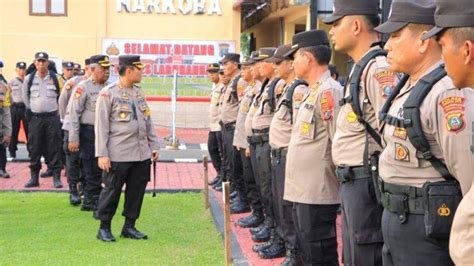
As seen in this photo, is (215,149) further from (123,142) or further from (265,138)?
(265,138)

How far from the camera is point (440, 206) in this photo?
10.2 feet

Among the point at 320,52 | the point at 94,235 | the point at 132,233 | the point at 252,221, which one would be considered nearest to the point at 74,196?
the point at 94,235

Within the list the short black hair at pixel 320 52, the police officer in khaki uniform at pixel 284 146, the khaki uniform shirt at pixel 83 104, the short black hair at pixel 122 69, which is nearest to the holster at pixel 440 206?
the short black hair at pixel 320 52

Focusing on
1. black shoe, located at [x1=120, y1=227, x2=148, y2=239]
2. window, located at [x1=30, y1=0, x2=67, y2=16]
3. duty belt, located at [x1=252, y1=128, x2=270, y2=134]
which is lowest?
black shoe, located at [x1=120, y1=227, x2=148, y2=239]

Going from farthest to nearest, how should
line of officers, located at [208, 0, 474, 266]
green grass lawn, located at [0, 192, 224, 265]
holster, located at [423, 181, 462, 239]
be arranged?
1. green grass lawn, located at [0, 192, 224, 265]
2. holster, located at [423, 181, 462, 239]
3. line of officers, located at [208, 0, 474, 266]

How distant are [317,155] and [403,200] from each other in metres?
1.80

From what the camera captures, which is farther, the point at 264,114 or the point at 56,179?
the point at 56,179

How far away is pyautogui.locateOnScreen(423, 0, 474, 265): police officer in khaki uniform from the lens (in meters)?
2.39

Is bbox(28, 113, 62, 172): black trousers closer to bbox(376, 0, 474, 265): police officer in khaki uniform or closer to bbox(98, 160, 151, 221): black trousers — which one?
bbox(98, 160, 151, 221): black trousers

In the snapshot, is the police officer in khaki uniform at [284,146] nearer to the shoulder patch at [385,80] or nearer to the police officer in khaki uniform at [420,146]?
the shoulder patch at [385,80]

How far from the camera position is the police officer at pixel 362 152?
408cm

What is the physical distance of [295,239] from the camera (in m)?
5.99

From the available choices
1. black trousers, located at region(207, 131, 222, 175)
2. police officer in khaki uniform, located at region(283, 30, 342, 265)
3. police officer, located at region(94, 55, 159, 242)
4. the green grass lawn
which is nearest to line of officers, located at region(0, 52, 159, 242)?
police officer, located at region(94, 55, 159, 242)

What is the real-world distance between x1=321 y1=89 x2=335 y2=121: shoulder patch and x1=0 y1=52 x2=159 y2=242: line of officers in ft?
10.3
